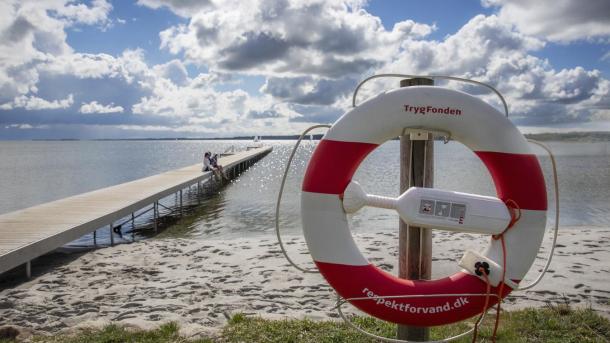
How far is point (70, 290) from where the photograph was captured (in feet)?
14.6

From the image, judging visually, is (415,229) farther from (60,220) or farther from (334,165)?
(60,220)

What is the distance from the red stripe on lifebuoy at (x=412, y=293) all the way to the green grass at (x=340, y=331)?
665mm

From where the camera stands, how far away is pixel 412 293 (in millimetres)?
2158

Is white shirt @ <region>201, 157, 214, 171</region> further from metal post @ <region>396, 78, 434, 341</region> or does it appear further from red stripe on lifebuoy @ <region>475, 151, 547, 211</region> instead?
red stripe on lifebuoy @ <region>475, 151, 547, 211</region>

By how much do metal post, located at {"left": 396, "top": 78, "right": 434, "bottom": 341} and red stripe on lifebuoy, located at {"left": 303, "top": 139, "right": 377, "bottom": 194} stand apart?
0.22 meters

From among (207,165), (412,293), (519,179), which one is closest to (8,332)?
(412,293)

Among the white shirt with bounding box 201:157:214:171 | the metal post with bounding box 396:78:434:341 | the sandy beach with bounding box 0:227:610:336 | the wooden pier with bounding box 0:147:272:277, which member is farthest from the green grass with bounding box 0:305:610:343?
Result: the white shirt with bounding box 201:157:214:171

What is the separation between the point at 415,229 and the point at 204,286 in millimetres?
2808

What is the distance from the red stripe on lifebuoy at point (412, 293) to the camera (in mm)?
2154

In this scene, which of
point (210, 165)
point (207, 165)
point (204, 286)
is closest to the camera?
point (204, 286)

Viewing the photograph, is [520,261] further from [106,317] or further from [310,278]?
[106,317]

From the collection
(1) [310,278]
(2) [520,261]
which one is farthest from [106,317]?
(2) [520,261]

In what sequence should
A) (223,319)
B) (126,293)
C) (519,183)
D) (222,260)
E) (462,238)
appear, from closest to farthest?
1. (519,183)
2. (223,319)
3. (126,293)
4. (222,260)
5. (462,238)

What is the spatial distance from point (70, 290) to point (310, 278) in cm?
241
